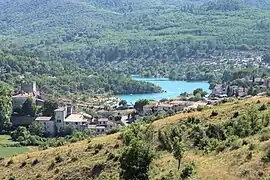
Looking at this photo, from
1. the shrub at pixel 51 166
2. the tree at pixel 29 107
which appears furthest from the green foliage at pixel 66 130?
the shrub at pixel 51 166

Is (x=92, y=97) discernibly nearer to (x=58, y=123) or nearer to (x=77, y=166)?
(x=58, y=123)

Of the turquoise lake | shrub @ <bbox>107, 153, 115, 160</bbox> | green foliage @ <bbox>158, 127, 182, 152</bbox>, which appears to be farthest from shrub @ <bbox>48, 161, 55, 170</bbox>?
the turquoise lake

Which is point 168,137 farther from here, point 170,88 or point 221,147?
point 170,88

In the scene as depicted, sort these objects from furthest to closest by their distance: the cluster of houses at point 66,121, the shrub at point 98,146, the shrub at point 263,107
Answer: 1. the cluster of houses at point 66,121
2. the shrub at point 98,146
3. the shrub at point 263,107

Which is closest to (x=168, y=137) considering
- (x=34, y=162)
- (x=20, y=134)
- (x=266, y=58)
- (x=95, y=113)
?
(x=34, y=162)

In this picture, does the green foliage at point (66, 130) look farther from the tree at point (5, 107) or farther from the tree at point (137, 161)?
the tree at point (137, 161)

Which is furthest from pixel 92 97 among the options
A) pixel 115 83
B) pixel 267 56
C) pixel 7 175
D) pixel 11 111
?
pixel 7 175
